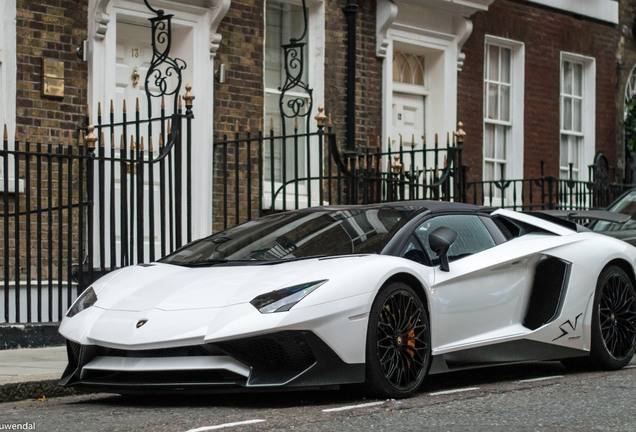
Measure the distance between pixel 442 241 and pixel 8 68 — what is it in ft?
19.3

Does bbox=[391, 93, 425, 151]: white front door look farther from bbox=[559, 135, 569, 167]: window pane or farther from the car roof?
the car roof

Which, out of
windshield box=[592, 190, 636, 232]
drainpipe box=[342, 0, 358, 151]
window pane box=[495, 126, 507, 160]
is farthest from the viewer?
window pane box=[495, 126, 507, 160]

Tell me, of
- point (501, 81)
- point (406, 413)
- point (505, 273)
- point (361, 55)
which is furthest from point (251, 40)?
point (406, 413)

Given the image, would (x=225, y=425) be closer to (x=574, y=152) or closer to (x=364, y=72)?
(x=364, y=72)

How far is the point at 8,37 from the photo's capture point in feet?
37.3

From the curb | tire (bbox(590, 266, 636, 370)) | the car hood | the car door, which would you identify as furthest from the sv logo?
the curb

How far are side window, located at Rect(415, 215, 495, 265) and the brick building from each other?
4.17 metres

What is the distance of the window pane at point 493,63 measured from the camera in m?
17.7

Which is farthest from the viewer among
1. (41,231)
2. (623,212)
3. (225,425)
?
(623,212)

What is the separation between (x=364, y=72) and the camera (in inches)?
605

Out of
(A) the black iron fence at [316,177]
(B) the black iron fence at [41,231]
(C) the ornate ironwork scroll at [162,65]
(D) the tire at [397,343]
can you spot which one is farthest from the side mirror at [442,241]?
→ (C) the ornate ironwork scroll at [162,65]

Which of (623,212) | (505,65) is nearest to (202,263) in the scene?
(623,212)

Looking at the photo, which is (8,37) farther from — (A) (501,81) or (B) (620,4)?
(B) (620,4)

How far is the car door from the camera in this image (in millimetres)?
7203
